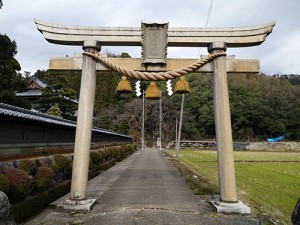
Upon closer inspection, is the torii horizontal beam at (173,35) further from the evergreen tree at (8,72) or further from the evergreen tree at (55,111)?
the evergreen tree at (55,111)

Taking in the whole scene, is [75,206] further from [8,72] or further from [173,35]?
[8,72]

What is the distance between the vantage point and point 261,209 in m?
7.93

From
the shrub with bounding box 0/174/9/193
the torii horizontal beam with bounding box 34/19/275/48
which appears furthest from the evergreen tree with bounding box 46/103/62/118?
the shrub with bounding box 0/174/9/193

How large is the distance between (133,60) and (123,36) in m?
0.71

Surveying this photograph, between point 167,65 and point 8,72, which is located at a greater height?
point 8,72

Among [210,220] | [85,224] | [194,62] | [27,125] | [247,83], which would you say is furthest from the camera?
[247,83]

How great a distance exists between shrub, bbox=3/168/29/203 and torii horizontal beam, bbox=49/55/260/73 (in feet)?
9.70

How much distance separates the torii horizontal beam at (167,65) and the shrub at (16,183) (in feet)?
9.70

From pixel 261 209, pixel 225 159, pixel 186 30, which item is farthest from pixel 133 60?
pixel 261 209

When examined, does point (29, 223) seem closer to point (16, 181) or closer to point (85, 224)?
point (16, 181)

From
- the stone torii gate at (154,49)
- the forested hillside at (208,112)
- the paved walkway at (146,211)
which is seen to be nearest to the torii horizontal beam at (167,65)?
the stone torii gate at (154,49)

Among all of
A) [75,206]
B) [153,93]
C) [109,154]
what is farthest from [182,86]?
[109,154]

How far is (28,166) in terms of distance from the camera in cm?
757

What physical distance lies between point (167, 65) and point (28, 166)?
466 centimetres
